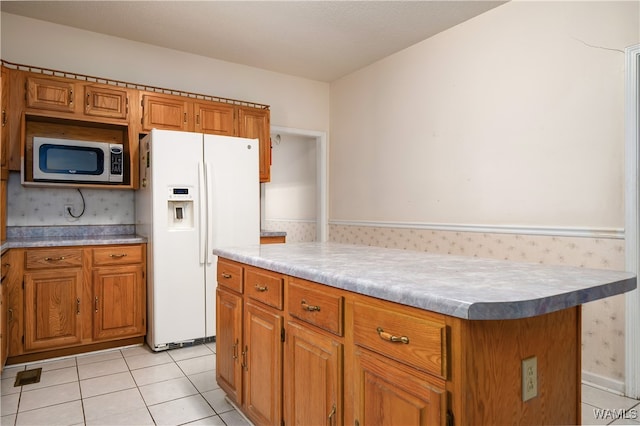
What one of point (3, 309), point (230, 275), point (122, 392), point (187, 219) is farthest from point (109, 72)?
point (122, 392)

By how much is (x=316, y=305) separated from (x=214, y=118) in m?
2.76

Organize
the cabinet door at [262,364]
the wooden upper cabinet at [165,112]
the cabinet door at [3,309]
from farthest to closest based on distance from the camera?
the wooden upper cabinet at [165,112] → the cabinet door at [3,309] → the cabinet door at [262,364]

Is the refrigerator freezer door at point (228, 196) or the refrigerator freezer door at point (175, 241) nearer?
the refrigerator freezer door at point (175, 241)

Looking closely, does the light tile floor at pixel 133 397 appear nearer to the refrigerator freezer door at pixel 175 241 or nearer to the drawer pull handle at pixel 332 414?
the refrigerator freezer door at pixel 175 241

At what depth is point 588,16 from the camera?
256 centimetres

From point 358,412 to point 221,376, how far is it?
1185 mm

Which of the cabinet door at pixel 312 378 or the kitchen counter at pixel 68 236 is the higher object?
the kitchen counter at pixel 68 236

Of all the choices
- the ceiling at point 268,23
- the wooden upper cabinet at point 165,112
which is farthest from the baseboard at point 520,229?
the wooden upper cabinet at point 165,112

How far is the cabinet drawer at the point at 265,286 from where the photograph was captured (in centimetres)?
175

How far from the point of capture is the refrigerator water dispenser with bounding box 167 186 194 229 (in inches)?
127

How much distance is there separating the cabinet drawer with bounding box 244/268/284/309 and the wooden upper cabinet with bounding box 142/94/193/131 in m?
2.09

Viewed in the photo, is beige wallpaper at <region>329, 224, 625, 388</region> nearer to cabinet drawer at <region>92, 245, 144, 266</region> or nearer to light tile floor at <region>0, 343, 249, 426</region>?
light tile floor at <region>0, 343, 249, 426</region>

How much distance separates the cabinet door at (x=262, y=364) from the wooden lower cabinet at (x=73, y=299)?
167 centimetres

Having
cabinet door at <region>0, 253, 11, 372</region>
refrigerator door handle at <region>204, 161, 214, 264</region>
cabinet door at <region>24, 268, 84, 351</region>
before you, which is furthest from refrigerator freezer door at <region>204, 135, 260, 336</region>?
cabinet door at <region>0, 253, 11, 372</region>
